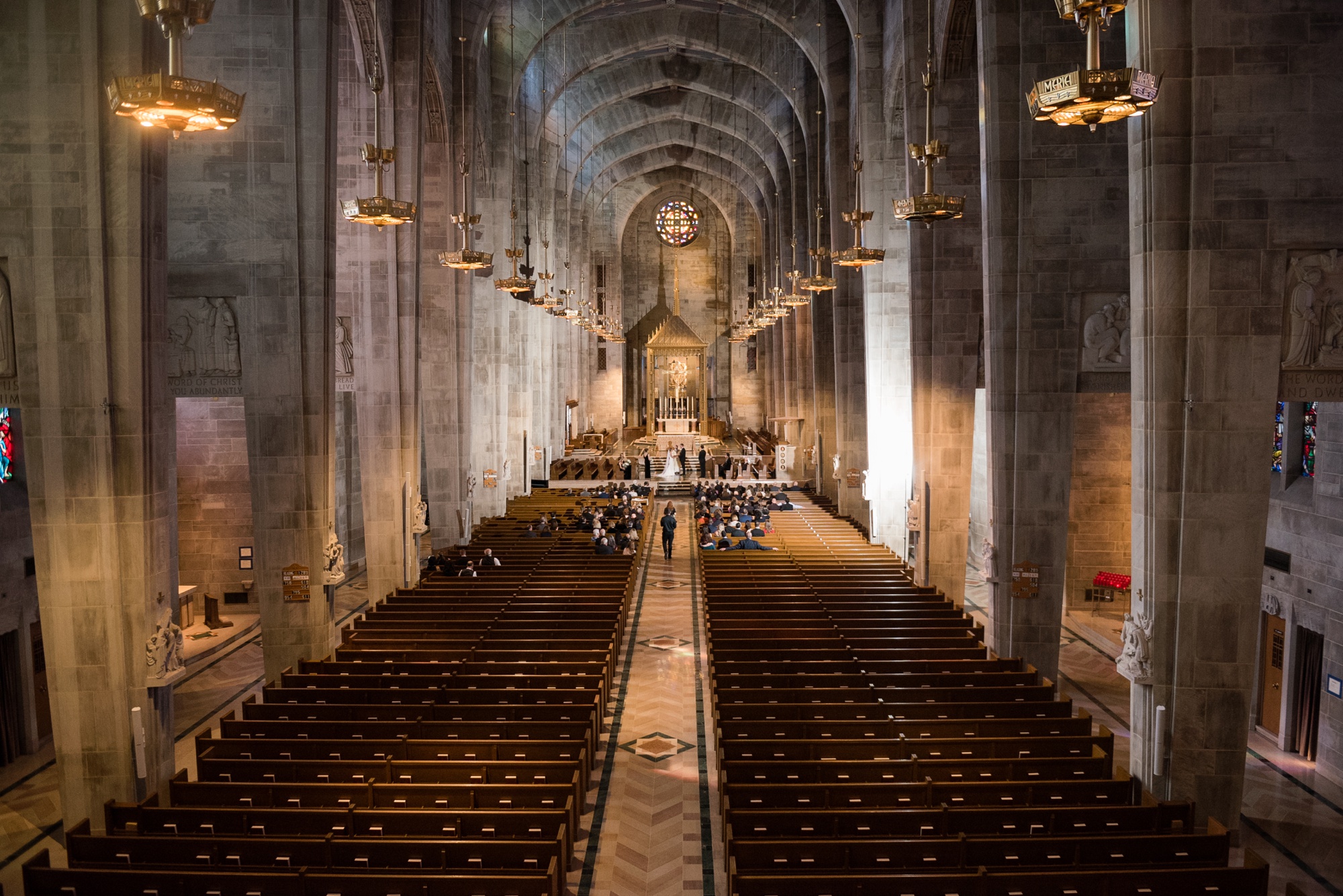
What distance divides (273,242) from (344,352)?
20.3 feet

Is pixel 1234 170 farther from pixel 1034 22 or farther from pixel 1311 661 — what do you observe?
pixel 1311 661

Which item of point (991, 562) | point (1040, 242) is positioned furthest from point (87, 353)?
point (1040, 242)

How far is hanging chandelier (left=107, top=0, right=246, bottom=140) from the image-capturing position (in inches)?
273

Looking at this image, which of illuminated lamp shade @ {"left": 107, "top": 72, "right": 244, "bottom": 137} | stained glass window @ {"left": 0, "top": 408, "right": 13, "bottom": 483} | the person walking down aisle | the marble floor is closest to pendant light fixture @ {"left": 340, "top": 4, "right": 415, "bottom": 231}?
illuminated lamp shade @ {"left": 107, "top": 72, "right": 244, "bottom": 137}

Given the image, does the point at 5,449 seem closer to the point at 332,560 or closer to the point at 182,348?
the point at 182,348

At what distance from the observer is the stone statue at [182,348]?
45.8 feet

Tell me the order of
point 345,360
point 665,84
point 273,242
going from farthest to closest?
point 665,84, point 345,360, point 273,242

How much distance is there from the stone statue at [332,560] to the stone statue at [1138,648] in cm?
1127

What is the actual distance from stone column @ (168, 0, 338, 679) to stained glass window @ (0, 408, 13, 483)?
3201 mm

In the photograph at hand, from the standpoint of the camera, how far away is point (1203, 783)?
944 cm

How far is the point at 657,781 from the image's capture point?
36.9 feet

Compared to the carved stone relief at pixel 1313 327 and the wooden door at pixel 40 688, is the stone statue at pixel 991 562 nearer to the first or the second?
the carved stone relief at pixel 1313 327

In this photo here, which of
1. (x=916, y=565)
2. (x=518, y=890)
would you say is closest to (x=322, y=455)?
(x=518, y=890)

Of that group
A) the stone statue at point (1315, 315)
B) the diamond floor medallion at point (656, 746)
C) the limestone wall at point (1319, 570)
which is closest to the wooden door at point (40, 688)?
the diamond floor medallion at point (656, 746)
